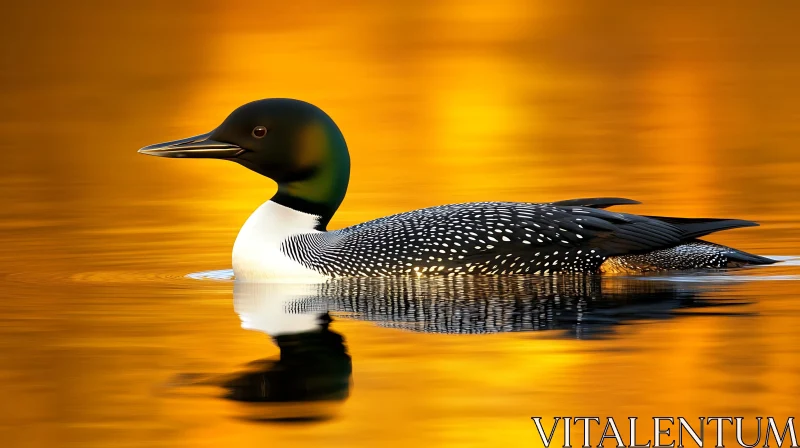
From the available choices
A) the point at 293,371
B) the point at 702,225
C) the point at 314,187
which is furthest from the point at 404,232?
the point at 293,371

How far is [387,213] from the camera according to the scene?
34.9 feet

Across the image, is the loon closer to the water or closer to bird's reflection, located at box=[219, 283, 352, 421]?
the water

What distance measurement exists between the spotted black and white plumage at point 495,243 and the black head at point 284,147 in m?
0.33

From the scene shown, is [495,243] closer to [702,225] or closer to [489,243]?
[489,243]

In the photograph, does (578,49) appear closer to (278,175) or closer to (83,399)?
(278,175)

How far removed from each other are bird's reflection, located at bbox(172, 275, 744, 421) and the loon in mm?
94

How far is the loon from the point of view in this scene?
8.02m

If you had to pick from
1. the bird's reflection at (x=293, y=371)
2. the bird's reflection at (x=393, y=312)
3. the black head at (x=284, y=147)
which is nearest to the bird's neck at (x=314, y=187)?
the black head at (x=284, y=147)

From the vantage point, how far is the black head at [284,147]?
8.32 m

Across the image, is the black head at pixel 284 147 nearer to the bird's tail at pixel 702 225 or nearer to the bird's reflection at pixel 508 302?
the bird's reflection at pixel 508 302

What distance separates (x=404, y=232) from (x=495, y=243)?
419mm

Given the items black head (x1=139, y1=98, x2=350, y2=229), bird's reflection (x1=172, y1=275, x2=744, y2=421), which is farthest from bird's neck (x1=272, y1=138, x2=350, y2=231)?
bird's reflection (x1=172, y1=275, x2=744, y2=421)

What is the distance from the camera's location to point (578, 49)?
25016mm

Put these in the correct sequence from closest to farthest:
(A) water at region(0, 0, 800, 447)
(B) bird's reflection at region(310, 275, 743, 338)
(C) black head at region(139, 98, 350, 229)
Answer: (A) water at region(0, 0, 800, 447) → (B) bird's reflection at region(310, 275, 743, 338) → (C) black head at region(139, 98, 350, 229)
